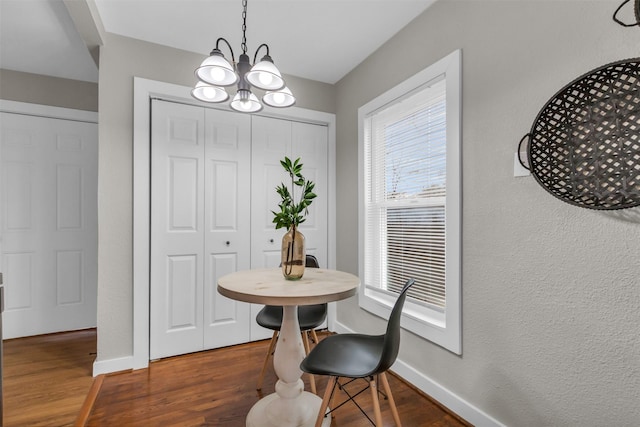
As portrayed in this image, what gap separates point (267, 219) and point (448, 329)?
1752mm

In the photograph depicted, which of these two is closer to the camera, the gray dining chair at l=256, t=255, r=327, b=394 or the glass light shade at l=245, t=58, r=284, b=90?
the glass light shade at l=245, t=58, r=284, b=90

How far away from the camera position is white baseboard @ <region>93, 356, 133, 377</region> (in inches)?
90.0

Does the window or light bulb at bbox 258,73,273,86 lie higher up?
light bulb at bbox 258,73,273,86

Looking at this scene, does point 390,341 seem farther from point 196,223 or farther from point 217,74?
point 196,223

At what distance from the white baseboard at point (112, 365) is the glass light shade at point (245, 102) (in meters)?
1.99

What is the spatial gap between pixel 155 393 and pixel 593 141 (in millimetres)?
2687

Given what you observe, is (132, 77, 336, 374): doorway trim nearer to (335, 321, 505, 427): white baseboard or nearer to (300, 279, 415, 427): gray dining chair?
(300, 279, 415, 427): gray dining chair

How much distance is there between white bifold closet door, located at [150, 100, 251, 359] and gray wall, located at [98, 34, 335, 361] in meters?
0.17

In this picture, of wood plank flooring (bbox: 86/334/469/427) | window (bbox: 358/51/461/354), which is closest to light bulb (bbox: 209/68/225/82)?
window (bbox: 358/51/461/354)

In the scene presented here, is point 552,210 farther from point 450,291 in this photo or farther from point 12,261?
point 12,261

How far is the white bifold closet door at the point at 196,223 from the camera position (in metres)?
2.53

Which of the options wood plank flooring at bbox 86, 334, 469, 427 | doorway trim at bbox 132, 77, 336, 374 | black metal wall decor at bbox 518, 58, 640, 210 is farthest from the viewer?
doorway trim at bbox 132, 77, 336, 374

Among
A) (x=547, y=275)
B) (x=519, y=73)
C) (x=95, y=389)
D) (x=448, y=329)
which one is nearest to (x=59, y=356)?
(x=95, y=389)

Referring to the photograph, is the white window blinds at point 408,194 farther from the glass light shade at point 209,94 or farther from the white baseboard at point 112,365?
the white baseboard at point 112,365
